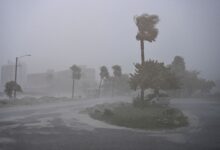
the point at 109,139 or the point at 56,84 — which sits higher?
the point at 56,84

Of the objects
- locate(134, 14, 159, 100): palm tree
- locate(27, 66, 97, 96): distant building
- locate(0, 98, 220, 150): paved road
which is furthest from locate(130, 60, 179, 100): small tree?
locate(27, 66, 97, 96): distant building

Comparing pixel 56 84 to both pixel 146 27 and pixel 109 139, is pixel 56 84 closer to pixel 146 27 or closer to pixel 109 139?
pixel 146 27

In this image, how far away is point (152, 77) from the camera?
28.7m

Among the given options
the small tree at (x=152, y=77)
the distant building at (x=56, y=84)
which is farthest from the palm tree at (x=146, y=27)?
the distant building at (x=56, y=84)

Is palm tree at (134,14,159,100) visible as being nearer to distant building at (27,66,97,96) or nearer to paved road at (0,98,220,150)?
paved road at (0,98,220,150)

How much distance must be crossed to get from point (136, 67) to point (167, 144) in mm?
18924

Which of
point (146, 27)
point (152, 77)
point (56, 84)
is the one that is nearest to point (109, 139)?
point (152, 77)

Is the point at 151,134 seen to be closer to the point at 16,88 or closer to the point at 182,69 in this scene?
the point at 16,88

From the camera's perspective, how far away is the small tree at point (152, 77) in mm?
28255

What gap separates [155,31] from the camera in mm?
30750

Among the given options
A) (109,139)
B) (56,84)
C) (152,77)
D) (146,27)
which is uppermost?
(146,27)

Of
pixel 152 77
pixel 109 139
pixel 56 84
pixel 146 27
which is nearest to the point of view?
pixel 109 139

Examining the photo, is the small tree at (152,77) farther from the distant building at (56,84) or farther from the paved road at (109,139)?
the distant building at (56,84)

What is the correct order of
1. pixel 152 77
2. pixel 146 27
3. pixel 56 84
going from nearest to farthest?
pixel 152 77
pixel 146 27
pixel 56 84
